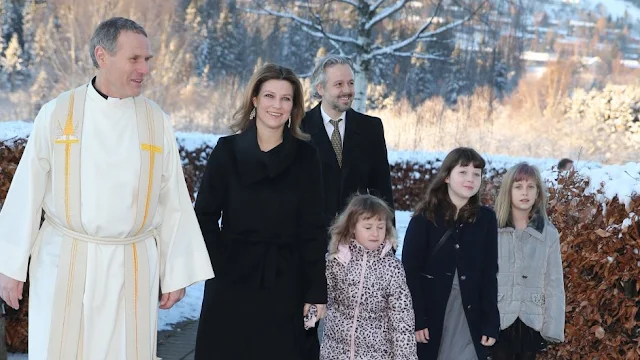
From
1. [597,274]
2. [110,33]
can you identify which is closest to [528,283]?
[597,274]

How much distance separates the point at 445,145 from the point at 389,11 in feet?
34.0

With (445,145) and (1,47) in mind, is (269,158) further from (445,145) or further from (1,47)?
(1,47)

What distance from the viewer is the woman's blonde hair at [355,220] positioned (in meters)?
4.60

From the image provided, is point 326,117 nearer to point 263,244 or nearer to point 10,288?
point 263,244

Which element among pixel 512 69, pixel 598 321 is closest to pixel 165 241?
pixel 598 321

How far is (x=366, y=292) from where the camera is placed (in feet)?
14.8

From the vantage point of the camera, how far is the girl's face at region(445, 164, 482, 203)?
192 inches

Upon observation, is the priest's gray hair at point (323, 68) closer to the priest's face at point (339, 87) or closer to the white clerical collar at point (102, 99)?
the priest's face at point (339, 87)

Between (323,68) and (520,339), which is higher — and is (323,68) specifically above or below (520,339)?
above

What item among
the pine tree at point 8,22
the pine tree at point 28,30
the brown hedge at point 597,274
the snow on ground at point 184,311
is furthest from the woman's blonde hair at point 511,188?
the pine tree at point 8,22

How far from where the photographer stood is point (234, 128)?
15.1ft

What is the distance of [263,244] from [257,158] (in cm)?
43

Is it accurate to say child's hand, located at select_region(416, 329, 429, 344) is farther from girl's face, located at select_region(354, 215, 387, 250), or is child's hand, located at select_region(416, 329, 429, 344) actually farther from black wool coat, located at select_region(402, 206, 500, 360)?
girl's face, located at select_region(354, 215, 387, 250)

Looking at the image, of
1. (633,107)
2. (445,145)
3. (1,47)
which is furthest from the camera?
(1,47)
